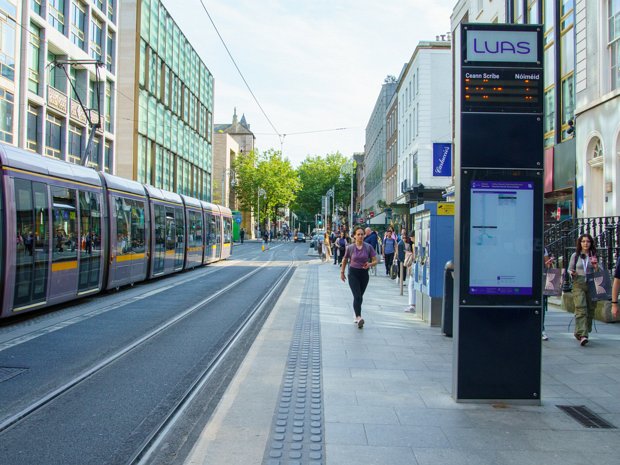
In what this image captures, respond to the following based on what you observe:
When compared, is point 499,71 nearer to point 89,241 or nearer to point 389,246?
point 89,241

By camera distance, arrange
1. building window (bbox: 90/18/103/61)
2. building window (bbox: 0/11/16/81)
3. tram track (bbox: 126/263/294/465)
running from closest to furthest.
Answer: tram track (bbox: 126/263/294/465)
building window (bbox: 0/11/16/81)
building window (bbox: 90/18/103/61)

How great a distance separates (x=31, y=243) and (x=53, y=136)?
2205 cm

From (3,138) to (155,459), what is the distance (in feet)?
81.8

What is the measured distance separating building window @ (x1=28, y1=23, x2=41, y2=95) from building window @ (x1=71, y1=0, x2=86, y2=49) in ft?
13.5

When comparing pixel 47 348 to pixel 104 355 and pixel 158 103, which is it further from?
pixel 158 103

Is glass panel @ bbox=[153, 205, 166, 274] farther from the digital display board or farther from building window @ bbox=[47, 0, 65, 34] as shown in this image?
the digital display board

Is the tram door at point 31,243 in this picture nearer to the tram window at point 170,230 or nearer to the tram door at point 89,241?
the tram door at point 89,241

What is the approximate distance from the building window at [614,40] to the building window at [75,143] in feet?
87.3

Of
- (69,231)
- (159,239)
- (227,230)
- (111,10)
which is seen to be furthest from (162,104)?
(69,231)

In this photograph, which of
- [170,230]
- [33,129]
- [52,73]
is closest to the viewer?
[170,230]

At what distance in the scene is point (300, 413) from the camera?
5520 mm

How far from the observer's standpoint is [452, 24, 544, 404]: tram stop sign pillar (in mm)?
5906

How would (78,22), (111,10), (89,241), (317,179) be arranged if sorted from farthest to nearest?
(317,179) → (111,10) → (78,22) → (89,241)

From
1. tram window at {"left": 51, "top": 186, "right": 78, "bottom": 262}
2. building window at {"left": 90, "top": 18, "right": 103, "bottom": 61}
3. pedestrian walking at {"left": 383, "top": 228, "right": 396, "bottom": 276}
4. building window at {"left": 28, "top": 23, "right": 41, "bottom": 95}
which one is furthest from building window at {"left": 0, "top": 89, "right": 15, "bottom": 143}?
pedestrian walking at {"left": 383, "top": 228, "right": 396, "bottom": 276}
